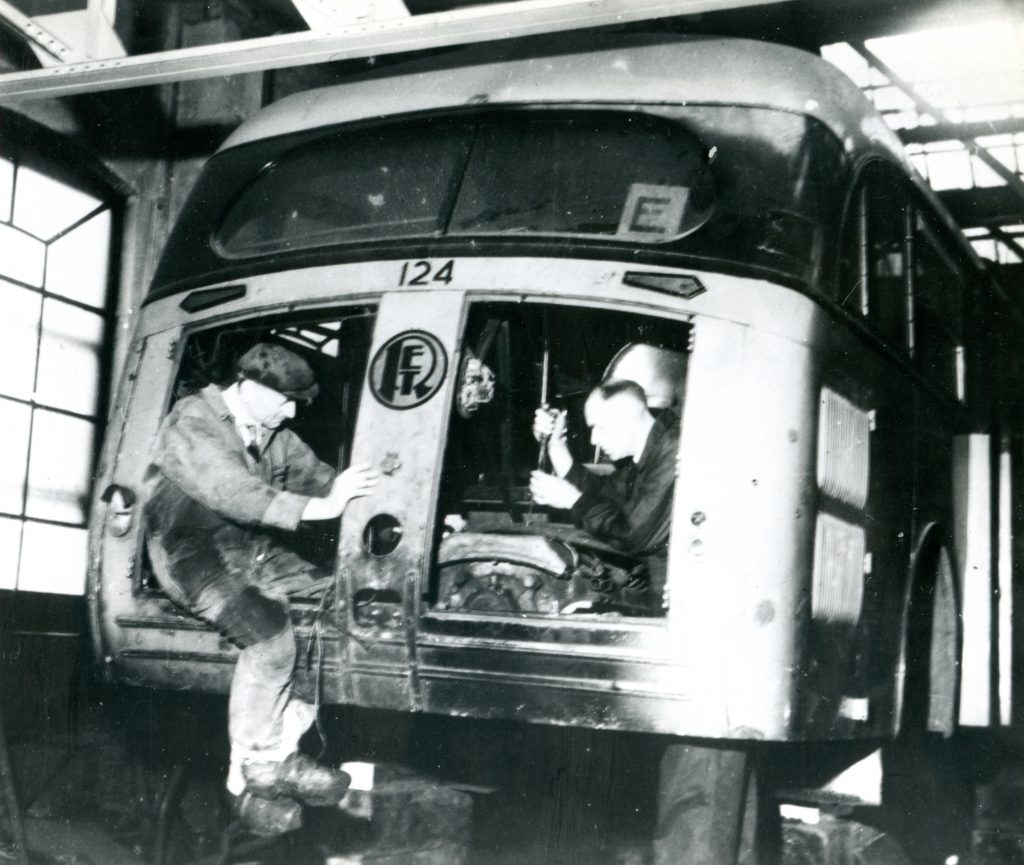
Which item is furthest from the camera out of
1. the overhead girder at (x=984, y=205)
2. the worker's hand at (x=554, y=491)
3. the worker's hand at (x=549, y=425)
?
the overhead girder at (x=984, y=205)

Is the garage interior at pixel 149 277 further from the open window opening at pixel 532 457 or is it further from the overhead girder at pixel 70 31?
the open window opening at pixel 532 457

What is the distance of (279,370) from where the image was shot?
2568mm

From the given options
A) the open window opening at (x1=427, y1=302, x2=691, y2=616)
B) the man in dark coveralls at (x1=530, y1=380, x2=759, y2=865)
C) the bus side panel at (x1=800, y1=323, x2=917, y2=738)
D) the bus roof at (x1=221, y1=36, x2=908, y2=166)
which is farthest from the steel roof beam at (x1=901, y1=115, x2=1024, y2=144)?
the man in dark coveralls at (x1=530, y1=380, x2=759, y2=865)

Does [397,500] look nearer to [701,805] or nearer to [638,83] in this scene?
[701,805]

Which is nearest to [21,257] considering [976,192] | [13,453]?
[13,453]

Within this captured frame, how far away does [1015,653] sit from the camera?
10.4ft

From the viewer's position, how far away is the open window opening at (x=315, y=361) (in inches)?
99.3

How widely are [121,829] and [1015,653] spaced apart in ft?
8.19

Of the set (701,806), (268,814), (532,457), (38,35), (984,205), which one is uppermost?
(38,35)

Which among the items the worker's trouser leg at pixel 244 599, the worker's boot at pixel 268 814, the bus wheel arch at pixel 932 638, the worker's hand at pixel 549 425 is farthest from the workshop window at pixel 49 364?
the bus wheel arch at pixel 932 638

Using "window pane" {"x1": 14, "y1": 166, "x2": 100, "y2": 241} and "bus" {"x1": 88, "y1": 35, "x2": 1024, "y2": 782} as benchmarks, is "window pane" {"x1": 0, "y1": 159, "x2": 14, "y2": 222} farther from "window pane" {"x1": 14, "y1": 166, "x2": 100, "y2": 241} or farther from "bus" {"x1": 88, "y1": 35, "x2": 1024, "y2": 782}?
"bus" {"x1": 88, "y1": 35, "x2": 1024, "y2": 782}

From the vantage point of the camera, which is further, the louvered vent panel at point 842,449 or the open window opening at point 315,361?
the open window opening at point 315,361

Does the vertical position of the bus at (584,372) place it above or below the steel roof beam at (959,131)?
below

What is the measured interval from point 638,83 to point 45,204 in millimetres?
1778
